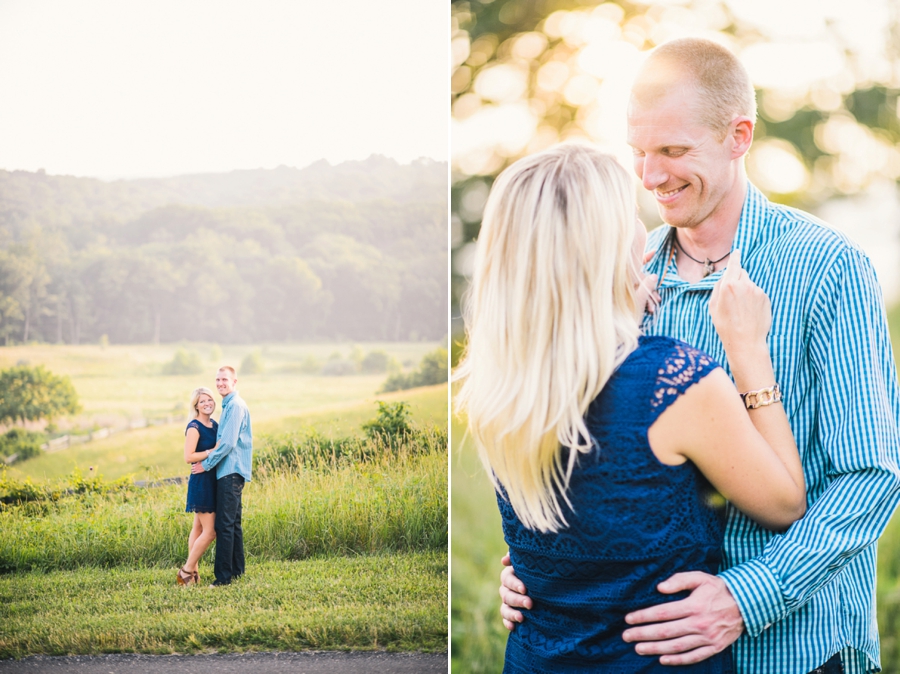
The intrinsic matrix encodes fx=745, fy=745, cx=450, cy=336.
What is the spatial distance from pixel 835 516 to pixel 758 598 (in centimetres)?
19

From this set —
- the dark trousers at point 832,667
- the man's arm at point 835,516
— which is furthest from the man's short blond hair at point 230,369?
the dark trousers at point 832,667

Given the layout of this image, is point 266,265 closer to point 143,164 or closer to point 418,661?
point 143,164

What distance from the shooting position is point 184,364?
2734 millimetres

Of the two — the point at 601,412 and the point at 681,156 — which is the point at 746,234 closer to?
the point at 681,156

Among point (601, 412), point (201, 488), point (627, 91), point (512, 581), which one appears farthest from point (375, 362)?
point (627, 91)

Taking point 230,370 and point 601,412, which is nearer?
point 601,412

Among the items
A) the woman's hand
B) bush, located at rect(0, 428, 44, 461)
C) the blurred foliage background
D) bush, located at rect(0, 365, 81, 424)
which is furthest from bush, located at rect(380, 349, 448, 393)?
the woman's hand

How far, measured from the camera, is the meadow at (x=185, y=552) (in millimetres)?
2713

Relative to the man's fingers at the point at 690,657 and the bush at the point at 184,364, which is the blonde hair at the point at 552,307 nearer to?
the man's fingers at the point at 690,657

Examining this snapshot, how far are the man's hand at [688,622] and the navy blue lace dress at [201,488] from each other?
74.8 inches

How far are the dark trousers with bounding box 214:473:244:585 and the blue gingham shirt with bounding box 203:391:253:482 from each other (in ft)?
0.13

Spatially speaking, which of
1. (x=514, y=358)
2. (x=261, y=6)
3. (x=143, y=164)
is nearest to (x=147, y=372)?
(x=143, y=164)

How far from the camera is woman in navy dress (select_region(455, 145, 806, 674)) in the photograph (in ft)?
3.78

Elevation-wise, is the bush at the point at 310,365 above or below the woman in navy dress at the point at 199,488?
above
